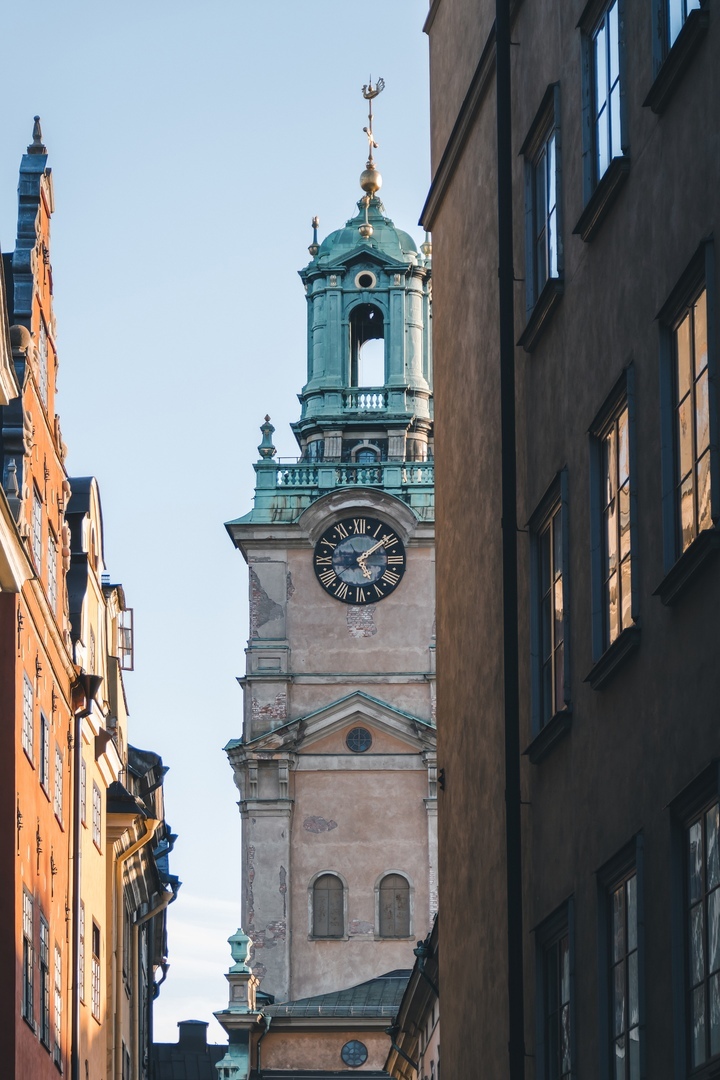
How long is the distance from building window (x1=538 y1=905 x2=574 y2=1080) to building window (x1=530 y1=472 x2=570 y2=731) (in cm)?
144

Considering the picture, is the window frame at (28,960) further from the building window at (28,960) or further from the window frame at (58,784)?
the window frame at (58,784)

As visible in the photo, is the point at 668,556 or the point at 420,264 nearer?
the point at 668,556

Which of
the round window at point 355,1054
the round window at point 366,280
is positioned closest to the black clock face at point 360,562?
the round window at point 366,280

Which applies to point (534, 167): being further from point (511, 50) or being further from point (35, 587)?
A: point (35, 587)

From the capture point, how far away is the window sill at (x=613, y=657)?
46.6 ft

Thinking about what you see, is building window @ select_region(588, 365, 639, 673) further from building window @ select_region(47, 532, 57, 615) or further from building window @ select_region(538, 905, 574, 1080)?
building window @ select_region(47, 532, 57, 615)

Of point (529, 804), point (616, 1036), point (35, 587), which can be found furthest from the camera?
point (35, 587)

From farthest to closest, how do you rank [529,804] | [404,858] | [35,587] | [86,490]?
[404,858] → [86,490] → [35,587] → [529,804]

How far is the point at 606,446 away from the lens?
15.5 metres

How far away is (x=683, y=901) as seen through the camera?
13070mm

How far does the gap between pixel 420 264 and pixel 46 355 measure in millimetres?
59162

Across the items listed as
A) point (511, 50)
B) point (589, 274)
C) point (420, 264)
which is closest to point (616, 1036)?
point (589, 274)

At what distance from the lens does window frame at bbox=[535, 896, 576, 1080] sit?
1589cm

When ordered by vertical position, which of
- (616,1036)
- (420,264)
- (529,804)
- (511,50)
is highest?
(420,264)
